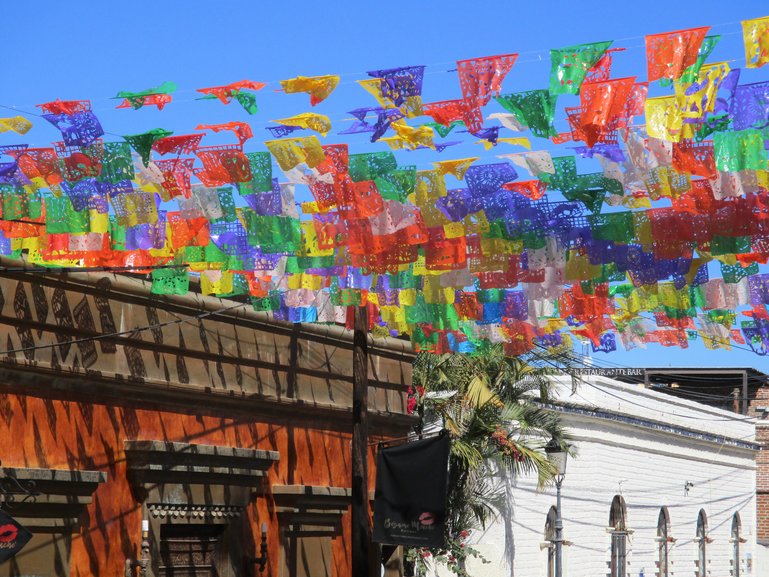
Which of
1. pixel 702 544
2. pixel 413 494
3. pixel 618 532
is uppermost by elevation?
pixel 413 494

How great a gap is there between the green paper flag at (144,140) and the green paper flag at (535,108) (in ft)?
8.00

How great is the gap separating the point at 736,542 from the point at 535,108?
1237 inches

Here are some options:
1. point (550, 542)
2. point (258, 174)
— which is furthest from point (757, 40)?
point (550, 542)

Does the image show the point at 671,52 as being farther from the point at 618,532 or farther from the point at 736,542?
the point at 736,542

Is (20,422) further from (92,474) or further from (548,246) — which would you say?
(548,246)

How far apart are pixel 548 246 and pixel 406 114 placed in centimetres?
245

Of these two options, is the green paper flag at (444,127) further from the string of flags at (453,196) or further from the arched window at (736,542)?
the arched window at (736,542)

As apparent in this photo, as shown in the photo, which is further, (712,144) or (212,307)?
(212,307)

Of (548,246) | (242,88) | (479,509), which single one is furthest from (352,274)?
(479,509)

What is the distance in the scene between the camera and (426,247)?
10531 mm

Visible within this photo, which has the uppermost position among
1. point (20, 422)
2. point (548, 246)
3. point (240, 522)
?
point (548, 246)

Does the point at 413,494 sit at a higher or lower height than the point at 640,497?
lower

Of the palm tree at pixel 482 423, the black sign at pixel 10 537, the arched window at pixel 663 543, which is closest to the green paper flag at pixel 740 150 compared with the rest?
the black sign at pixel 10 537

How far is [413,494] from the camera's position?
13.7 metres
